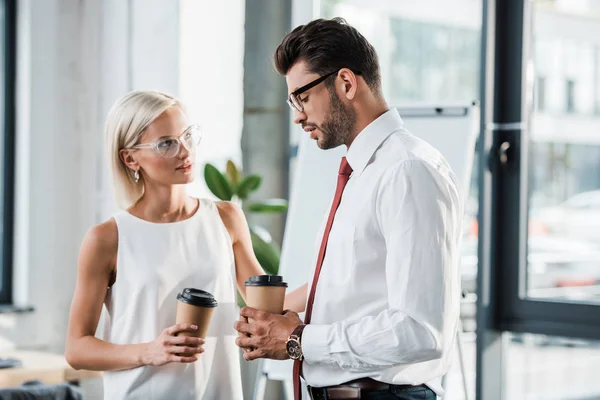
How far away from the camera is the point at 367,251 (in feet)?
4.96

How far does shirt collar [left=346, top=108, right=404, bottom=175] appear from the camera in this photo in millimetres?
1592

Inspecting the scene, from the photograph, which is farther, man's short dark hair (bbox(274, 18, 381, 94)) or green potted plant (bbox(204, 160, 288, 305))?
green potted plant (bbox(204, 160, 288, 305))

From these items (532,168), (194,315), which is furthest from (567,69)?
(194,315)

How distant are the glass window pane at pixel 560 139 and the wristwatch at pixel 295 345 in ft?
7.04

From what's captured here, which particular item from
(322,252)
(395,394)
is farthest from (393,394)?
(322,252)

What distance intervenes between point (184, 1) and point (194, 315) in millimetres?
2522

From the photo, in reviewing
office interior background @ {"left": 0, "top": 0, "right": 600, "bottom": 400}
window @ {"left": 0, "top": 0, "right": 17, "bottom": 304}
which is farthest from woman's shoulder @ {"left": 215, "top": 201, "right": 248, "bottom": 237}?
window @ {"left": 0, "top": 0, "right": 17, "bottom": 304}

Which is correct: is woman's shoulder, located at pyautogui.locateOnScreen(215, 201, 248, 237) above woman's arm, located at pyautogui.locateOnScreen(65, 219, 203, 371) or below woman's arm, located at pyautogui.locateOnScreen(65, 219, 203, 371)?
above

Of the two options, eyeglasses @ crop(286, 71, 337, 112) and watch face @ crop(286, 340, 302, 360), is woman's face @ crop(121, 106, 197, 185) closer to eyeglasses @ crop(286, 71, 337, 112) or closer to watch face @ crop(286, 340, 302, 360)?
eyeglasses @ crop(286, 71, 337, 112)

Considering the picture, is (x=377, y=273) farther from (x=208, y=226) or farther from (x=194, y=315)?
(x=208, y=226)

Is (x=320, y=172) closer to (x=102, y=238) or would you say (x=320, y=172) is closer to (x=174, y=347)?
(x=102, y=238)

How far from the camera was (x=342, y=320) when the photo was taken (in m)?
1.53

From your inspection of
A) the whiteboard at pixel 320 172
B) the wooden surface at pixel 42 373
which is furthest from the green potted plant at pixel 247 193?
the wooden surface at pixel 42 373

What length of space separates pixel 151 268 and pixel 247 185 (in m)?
1.79
